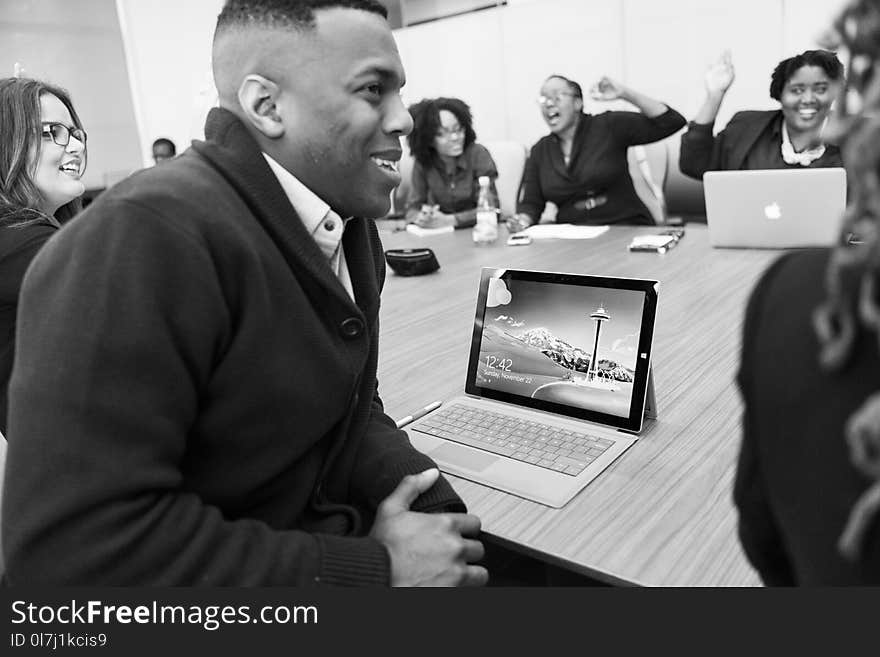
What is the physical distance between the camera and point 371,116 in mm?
888

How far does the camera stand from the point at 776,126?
2684 mm

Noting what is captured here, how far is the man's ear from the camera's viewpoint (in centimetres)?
87

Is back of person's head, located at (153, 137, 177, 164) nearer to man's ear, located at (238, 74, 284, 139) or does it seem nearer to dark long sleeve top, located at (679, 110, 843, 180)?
dark long sleeve top, located at (679, 110, 843, 180)

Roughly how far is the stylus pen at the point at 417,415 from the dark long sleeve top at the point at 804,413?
0.73 metres

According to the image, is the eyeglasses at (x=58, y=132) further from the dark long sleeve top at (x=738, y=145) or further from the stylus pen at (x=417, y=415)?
the dark long sleeve top at (x=738, y=145)

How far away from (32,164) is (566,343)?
1268 millimetres

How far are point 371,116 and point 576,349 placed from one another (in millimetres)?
461

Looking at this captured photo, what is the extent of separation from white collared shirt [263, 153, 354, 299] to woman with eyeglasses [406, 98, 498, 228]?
8.56 feet

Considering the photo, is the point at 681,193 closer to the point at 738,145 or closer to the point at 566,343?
the point at 738,145

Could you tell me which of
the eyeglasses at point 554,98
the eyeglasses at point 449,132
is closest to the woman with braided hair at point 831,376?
the eyeglasses at point 554,98

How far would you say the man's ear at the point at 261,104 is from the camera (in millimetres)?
865

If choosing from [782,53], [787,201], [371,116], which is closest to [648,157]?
[782,53]

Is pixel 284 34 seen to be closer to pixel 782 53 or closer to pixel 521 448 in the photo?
pixel 521 448

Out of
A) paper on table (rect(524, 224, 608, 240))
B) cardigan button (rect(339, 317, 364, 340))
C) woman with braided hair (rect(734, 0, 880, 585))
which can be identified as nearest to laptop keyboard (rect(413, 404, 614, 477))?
cardigan button (rect(339, 317, 364, 340))
